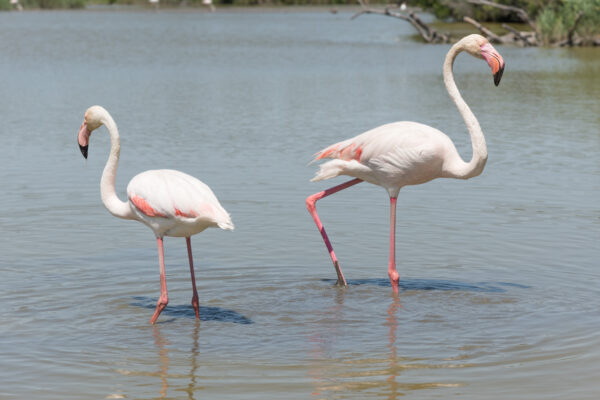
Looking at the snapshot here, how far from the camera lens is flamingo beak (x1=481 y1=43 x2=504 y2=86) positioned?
6.23 meters

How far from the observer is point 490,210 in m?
9.36

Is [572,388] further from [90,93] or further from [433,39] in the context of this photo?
[433,39]

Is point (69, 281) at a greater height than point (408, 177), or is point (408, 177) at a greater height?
point (408, 177)

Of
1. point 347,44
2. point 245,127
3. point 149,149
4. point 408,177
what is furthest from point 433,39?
point 408,177

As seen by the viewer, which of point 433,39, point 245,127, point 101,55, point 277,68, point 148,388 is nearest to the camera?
point 148,388

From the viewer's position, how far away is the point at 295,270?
24.1 feet

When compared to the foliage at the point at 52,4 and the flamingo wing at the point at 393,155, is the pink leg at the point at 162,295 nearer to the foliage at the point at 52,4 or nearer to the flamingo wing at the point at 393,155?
the flamingo wing at the point at 393,155

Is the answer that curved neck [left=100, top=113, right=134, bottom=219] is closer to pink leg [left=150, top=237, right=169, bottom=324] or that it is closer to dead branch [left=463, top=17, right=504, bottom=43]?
pink leg [left=150, top=237, right=169, bottom=324]

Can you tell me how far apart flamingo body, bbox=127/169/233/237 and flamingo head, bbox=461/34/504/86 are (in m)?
1.99

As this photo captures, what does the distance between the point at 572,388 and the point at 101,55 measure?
96.7 feet

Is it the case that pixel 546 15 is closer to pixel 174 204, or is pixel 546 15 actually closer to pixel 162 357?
pixel 174 204

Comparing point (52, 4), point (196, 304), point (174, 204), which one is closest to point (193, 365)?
point (196, 304)

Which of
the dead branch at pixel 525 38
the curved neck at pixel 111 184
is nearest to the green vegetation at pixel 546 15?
the dead branch at pixel 525 38

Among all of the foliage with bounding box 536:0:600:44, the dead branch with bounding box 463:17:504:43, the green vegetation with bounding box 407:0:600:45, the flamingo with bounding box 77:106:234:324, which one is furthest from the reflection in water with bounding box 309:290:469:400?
the foliage with bounding box 536:0:600:44
